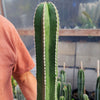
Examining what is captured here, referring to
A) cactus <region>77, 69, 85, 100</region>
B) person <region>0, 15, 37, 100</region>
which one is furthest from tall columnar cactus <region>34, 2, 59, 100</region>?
cactus <region>77, 69, 85, 100</region>

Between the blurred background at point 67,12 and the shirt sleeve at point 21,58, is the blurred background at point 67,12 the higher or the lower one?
the higher one

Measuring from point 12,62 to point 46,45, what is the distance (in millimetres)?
343

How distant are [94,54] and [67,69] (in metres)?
0.44

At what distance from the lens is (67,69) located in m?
1.83

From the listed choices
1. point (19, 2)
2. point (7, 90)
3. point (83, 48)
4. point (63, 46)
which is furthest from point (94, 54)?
point (7, 90)

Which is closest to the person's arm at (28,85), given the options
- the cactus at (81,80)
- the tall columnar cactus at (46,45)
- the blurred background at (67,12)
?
the tall columnar cactus at (46,45)

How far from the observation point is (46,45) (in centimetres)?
43

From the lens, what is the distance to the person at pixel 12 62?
652mm

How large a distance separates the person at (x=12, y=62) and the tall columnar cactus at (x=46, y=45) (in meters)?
0.27

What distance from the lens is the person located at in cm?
65

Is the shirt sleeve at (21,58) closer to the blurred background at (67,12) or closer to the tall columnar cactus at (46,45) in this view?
the tall columnar cactus at (46,45)

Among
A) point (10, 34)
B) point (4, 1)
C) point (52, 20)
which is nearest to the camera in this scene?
point (52, 20)

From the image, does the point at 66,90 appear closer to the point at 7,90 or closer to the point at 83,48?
the point at 83,48

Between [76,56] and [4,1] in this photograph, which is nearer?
[4,1]
